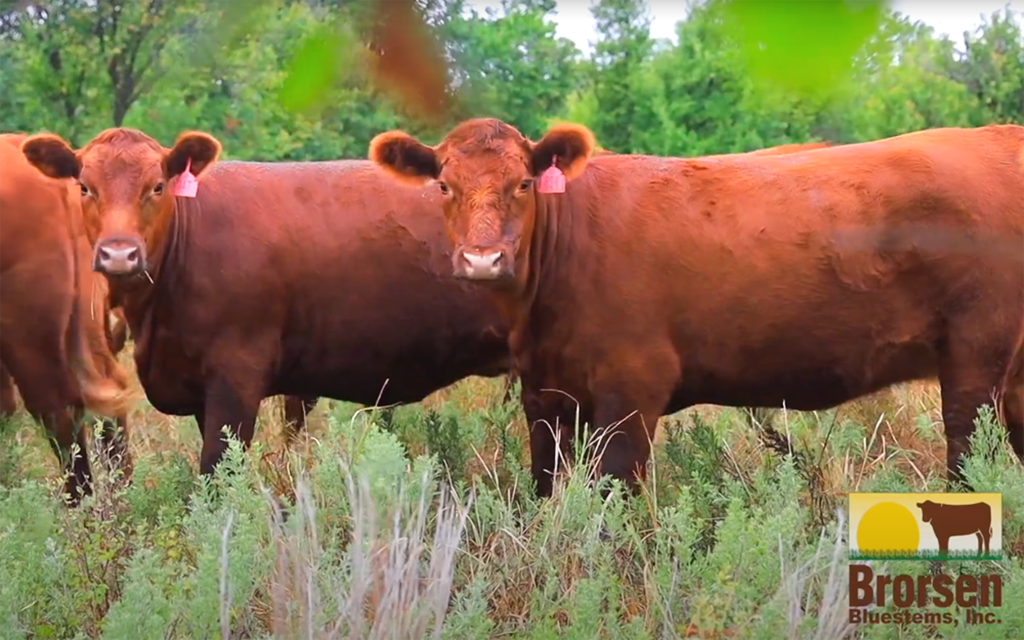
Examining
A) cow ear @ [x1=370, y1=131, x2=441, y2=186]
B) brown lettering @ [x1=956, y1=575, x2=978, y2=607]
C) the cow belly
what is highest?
cow ear @ [x1=370, y1=131, x2=441, y2=186]

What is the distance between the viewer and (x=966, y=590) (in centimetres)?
332

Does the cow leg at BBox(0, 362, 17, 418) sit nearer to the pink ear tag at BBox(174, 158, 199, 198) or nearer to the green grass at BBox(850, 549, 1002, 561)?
the pink ear tag at BBox(174, 158, 199, 198)

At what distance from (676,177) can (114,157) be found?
2.40 meters

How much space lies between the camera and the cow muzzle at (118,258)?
4.55 meters

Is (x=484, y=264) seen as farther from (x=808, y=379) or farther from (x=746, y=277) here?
(x=808, y=379)

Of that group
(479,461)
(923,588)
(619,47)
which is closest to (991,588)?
(923,588)

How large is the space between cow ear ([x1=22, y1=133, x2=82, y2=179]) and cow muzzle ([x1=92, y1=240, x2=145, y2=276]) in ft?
1.82

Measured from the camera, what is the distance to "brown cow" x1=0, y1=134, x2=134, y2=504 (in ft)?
19.0

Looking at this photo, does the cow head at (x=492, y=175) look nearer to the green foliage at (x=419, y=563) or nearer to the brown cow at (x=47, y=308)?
the green foliage at (x=419, y=563)

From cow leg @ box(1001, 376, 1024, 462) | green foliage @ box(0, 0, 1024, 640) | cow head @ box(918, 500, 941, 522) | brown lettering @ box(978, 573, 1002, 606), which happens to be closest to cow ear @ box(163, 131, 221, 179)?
green foliage @ box(0, 0, 1024, 640)

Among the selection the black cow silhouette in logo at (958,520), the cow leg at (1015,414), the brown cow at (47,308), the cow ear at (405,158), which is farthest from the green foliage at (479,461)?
the cow ear at (405,158)

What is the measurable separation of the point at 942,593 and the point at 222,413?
3189 mm

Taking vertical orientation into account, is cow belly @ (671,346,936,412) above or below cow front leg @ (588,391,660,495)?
above

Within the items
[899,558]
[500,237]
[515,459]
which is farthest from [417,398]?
[899,558]
